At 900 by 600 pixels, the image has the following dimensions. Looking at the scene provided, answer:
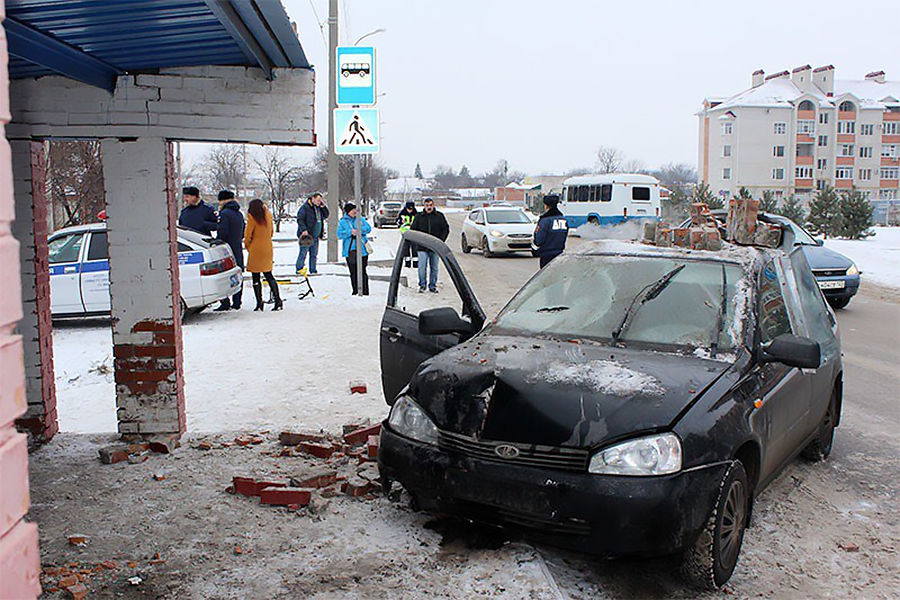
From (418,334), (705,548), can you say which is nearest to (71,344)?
(418,334)

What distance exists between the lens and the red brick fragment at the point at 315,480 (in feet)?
15.8

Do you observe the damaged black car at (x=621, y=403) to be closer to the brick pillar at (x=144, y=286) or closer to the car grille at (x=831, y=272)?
the brick pillar at (x=144, y=286)

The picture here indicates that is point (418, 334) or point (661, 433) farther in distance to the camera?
point (418, 334)

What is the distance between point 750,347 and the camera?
14.2 ft

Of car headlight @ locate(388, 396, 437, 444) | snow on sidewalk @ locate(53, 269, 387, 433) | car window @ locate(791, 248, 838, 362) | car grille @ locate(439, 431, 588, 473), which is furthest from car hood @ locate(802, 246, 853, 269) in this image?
car grille @ locate(439, 431, 588, 473)

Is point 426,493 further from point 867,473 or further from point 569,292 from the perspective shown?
point 867,473

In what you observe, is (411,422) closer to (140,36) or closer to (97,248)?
(140,36)

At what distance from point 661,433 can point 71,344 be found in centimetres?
882

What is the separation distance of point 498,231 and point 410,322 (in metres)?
18.9

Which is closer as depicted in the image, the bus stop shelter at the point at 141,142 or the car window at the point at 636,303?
the car window at the point at 636,303

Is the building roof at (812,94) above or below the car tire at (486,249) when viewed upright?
above

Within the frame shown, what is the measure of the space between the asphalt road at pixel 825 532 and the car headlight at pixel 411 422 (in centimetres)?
84

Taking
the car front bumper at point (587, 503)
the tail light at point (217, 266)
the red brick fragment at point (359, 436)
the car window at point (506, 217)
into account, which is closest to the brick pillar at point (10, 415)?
the car front bumper at point (587, 503)

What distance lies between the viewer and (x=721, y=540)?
3.67 meters
